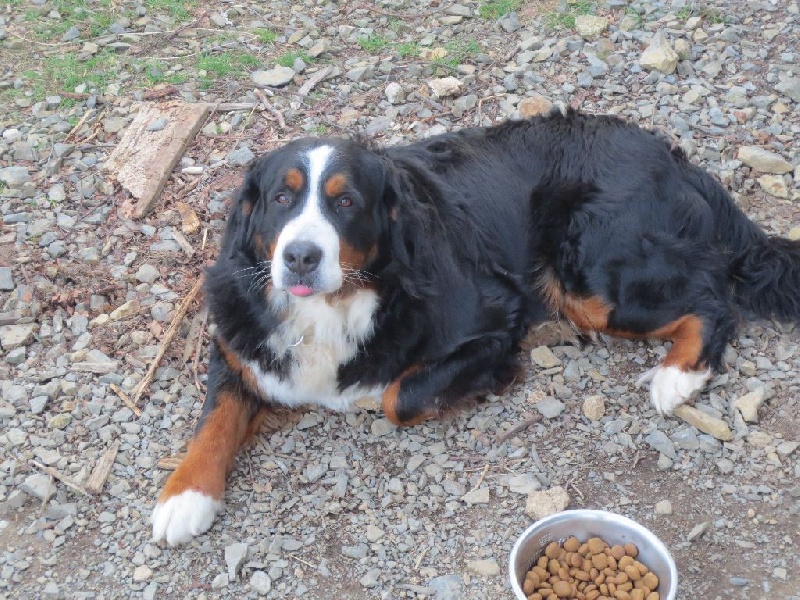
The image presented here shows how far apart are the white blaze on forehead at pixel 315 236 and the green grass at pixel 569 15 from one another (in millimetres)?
3258

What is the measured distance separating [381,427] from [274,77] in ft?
9.39

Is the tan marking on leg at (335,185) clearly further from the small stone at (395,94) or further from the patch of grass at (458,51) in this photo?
the patch of grass at (458,51)

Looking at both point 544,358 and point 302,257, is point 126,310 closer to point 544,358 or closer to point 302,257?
point 302,257

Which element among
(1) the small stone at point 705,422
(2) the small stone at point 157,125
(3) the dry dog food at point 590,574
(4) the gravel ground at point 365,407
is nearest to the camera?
(3) the dry dog food at point 590,574

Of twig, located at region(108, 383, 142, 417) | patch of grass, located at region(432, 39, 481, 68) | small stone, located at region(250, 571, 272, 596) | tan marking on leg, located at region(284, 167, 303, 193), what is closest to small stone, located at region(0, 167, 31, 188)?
twig, located at region(108, 383, 142, 417)

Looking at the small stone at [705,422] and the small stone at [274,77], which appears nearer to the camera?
the small stone at [705,422]

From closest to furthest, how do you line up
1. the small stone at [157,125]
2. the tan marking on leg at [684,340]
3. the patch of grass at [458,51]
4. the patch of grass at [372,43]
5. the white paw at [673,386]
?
the white paw at [673,386] < the tan marking on leg at [684,340] < the small stone at [157,125] < the patch of grass at [458,51] < the patch of grass at [372,43]

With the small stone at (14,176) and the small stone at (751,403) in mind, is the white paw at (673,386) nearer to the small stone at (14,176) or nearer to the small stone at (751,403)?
the small stone at (751,403)

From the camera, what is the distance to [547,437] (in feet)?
13.3

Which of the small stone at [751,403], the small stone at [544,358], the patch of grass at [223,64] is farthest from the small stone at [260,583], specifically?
the patch of grass at [223,64]

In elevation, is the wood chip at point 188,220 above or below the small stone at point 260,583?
above

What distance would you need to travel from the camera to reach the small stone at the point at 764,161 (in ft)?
17.2

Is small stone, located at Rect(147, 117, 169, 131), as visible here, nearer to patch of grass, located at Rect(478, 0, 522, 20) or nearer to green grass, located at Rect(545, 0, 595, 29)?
patch of grass, located at Rect(478, 0, 522, 20)

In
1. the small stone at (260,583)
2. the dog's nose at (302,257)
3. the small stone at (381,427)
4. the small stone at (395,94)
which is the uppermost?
the dog's nose at (302,257)
